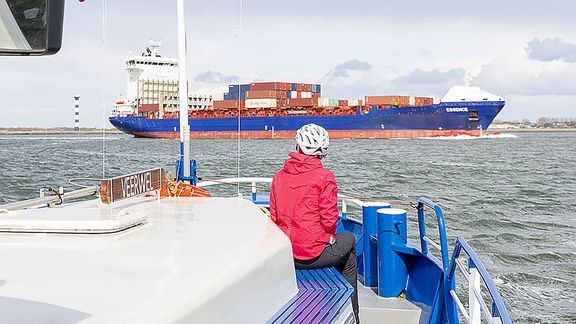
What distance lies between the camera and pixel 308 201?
294 centimetres

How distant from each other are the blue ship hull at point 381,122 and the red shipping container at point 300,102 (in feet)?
22.5

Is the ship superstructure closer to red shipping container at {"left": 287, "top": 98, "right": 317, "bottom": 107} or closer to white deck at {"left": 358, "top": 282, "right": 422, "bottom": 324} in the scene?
red shipping container at {"left": 287, "top": 98, "right": 317, "bottom": 107}

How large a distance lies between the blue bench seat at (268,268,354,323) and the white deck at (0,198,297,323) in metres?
0.06

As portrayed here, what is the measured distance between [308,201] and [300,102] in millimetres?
61418

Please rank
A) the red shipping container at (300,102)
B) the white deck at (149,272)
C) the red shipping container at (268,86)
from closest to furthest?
the white deck at (149,272) → the red shipping container at (300,102) → the red shipping container at (268,86)

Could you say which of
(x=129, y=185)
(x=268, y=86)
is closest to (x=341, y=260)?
(x=129, y=185)

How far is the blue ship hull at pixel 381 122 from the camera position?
54812 mm

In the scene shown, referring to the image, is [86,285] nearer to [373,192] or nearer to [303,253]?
[303,253]

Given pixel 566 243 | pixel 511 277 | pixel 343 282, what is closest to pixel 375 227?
pixel 343 282

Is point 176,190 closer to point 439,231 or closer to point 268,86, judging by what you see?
point 439,231

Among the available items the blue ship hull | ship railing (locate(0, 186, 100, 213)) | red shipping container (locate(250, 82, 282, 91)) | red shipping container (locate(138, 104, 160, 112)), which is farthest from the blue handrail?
red shipping container (locate(138, 104, 160, 112))

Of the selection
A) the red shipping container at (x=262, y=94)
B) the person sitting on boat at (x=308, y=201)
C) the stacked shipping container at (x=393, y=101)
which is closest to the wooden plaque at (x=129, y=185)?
the person sitting on boat at (x=308, y=201)

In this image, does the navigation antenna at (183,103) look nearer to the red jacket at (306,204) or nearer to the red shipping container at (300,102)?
the red jacket at (306,204)

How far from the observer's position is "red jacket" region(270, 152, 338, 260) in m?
2.93
